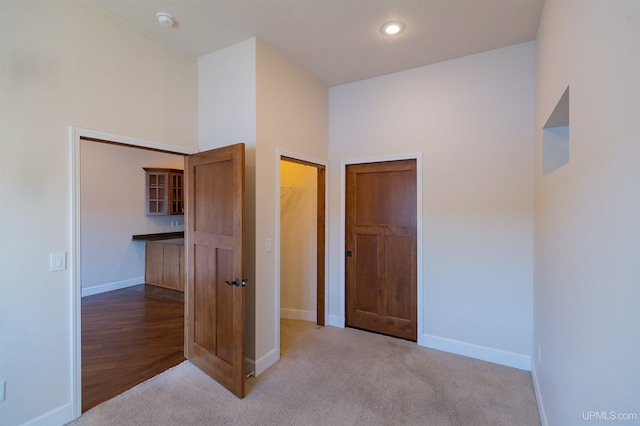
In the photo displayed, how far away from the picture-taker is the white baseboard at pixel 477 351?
274 centimetres

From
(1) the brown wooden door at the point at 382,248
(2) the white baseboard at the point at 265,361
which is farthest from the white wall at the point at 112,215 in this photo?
(1) the brown wooden door at the point at 382,248

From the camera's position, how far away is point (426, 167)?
318 centimetres

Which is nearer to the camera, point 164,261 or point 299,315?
point 299,315

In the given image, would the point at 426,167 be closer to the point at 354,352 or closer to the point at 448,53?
the point at 448,53

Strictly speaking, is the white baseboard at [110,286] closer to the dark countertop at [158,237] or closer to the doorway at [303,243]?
the dark countertop at [158,237]

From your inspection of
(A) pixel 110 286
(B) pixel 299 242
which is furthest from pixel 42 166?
(A) pixel 110 286

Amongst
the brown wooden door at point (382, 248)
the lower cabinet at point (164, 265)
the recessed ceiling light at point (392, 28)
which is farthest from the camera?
the lower cabinet at point (164, 265)

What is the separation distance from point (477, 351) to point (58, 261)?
145 inches

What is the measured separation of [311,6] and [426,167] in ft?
6.20

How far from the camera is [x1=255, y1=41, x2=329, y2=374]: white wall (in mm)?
2709

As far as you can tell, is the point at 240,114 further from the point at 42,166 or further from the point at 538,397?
the point at 538,397

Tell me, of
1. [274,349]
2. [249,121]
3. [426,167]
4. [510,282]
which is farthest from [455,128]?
[274,349]

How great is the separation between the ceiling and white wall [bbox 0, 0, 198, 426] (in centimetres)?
42

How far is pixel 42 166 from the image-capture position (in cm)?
195
